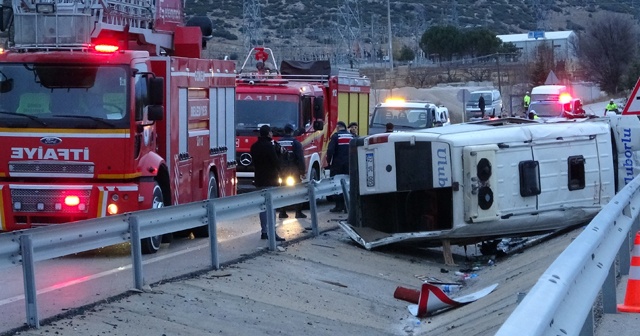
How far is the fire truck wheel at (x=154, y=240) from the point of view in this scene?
14742mm

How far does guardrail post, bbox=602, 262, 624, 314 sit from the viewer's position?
353 inches

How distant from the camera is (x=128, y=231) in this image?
37.0 feet

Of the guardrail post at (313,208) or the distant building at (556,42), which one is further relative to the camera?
the distant building at (556,42)

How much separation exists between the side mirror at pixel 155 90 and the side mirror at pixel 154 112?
0.09 m

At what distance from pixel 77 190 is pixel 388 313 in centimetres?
459

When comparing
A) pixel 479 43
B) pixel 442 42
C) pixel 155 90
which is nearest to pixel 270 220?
pixel 155 90

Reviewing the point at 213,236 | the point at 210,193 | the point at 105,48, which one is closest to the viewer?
the point at 213,236

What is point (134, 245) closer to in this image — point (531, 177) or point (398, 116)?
point (531, 177)

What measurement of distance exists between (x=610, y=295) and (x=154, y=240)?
7.45 metres

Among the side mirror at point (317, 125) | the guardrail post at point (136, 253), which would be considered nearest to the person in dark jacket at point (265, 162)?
the guardrail post at point (136, 253)

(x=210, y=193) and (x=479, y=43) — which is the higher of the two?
(x=479, y=43)

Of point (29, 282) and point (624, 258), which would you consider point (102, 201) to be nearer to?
point (29, 282)

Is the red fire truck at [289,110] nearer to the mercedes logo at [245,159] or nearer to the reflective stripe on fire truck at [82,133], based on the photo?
the mercedes logo at [245,159]

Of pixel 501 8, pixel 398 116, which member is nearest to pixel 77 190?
pixel 398 116
